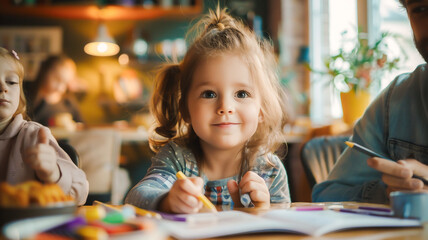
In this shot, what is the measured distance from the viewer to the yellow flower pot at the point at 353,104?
2633mm

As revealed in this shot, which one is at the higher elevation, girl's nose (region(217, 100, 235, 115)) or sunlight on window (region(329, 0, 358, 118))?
sunlight on window (region(329, 0, 358, 118))

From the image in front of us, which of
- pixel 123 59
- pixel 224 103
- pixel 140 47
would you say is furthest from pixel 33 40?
pixel 224 103

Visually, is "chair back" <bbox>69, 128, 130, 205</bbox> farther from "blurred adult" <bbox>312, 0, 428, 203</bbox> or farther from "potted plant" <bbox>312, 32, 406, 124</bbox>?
"blurred adult" <bbox>312, 0, 428, 203</bbox>

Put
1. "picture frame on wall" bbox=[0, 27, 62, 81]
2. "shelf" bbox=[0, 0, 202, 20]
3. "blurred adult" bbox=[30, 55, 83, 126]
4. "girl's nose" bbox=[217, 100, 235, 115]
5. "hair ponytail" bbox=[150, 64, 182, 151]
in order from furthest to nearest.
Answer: "picture frame on wall" bbox=[0, 27, 62, 81]
"shelf" bbox=[0, 0, 202, 20]
"blurred adult" bbox=[30, 55, 83, 126]
"hair ponytail" bbox=[150, 64, 182, 151]
"girl's nose" bbox=[217, 100, 235, 115]

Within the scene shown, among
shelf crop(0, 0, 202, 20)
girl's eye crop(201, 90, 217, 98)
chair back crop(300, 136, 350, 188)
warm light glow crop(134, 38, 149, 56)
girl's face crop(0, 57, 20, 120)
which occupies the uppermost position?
shelf crop(0, 0, 202, 20)

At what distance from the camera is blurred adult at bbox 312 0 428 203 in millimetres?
1062

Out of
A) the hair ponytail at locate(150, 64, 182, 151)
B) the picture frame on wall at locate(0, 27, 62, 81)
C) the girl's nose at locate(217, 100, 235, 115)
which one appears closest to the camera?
the girl's nose at locate(217, 100, 235, 115)

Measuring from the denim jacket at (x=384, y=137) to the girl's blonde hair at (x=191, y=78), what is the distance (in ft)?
0.67

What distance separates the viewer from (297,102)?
180 inches

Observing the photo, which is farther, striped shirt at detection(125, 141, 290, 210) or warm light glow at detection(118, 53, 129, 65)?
warm light glow at detection(118, 53, 129, 65)

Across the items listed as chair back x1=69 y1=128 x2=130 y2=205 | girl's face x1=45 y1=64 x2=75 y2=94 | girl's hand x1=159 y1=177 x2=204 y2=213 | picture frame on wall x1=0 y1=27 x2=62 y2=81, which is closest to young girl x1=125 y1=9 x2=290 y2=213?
girl's hand x1=159 y1=177 x2=204 y2=213

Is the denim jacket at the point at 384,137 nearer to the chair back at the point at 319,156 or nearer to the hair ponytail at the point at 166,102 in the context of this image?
the chair back at the point at 319,156

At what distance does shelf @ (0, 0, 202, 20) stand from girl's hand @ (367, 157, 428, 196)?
401 cm

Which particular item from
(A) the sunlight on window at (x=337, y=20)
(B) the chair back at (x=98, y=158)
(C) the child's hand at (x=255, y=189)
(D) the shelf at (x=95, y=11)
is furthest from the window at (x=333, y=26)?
(C) the child's hand at (x=255, y=189)
